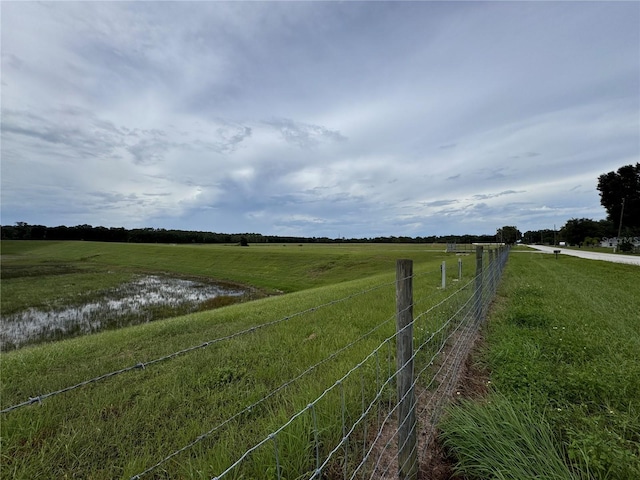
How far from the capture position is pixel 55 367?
18.8 ft

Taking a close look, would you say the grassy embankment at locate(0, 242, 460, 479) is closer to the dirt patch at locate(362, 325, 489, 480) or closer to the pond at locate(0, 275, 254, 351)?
the dirt patch at locate(362, 325, 489, 480)

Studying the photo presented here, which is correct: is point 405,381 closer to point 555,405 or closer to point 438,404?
point 438,404

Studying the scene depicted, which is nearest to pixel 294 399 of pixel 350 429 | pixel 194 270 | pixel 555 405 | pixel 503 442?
pixel 350 429

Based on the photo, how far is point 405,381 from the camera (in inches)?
95.3

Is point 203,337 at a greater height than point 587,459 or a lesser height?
lesser

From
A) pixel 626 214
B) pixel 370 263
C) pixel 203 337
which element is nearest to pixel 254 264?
pixel 370 263

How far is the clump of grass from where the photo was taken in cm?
218

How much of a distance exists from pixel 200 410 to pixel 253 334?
2684 millimetres

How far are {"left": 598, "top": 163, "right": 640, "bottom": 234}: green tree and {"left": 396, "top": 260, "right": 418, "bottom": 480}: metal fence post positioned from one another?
58518mm

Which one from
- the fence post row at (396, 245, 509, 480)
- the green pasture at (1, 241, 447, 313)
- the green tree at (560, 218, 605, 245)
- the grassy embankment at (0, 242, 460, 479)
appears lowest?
the green pasture at (1, 241, 447, 313)

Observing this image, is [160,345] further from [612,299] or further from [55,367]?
[612,299]

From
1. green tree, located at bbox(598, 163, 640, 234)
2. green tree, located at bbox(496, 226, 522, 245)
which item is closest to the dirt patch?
green tree, located at bbox(598, 163, 640, 234)

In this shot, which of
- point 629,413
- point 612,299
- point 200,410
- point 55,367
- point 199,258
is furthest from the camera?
point 199,258

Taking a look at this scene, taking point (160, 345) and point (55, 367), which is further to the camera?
point (160, 345)
